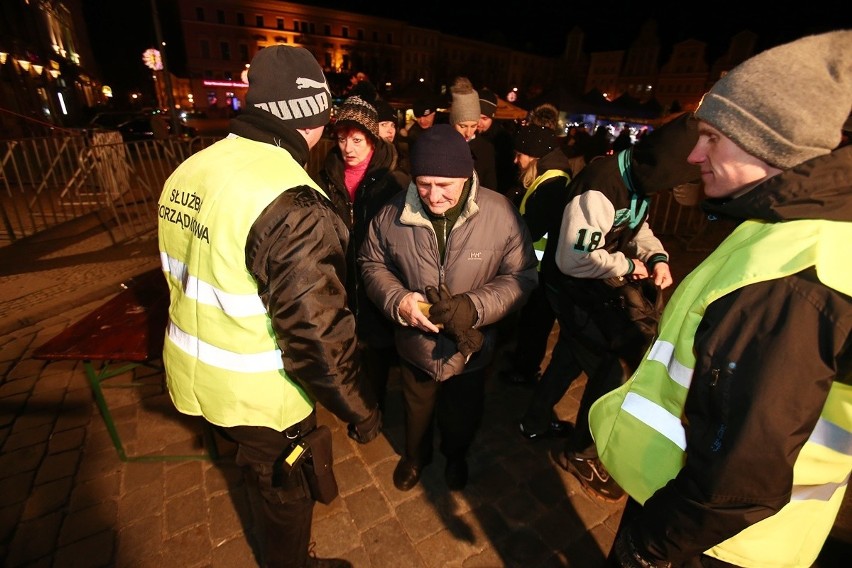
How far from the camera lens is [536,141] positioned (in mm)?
3494

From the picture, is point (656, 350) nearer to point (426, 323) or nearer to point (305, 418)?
point (426, 323)

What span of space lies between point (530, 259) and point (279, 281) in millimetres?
1469

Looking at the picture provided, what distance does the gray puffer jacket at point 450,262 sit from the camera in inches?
87.3

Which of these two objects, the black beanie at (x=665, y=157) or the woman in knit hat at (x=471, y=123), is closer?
the black beanie at (x=665, y=157)

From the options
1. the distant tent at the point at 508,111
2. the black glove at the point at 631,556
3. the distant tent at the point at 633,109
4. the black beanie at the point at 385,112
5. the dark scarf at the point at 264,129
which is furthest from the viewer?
the distant tent at the point at 633,109

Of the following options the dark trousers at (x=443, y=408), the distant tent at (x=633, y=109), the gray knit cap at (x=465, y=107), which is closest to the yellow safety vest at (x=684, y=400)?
the dark trousers at (x=443, y=408)

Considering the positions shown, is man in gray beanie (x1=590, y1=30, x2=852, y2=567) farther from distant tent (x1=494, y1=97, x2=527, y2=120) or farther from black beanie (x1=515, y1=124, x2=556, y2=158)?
distant tent (x1=494, y1=97, x2=527, y2=120)

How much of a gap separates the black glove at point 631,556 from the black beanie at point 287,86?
6.27 ft

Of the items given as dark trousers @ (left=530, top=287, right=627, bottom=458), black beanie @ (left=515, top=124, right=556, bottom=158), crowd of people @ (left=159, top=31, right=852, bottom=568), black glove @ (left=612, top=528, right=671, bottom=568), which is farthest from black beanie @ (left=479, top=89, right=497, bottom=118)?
black glove @ (left=612, top=528, right=671, bottom=568)

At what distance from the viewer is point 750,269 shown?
1.01m

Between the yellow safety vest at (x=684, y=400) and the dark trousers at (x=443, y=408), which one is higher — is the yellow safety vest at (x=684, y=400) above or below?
above

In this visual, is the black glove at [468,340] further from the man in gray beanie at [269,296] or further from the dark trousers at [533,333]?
Answer: the dark trousers at [533,333]

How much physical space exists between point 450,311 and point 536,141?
6.97ft

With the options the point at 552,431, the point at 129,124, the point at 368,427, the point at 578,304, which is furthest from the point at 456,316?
the point at 129,124
